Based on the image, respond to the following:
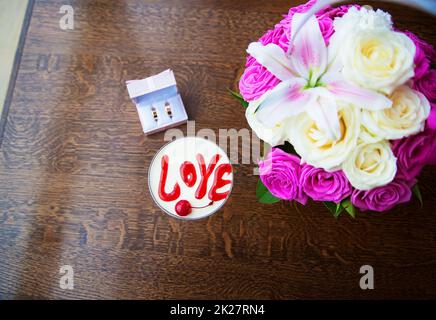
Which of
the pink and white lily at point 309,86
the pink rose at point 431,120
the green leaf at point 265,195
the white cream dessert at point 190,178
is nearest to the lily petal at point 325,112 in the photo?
the pink and white lily at point 309,86

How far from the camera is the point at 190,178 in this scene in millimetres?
681

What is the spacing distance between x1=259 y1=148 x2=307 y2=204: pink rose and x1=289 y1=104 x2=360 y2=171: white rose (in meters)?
0.05

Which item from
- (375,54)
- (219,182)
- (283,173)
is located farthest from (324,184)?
(219,182)

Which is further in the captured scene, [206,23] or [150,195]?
[206,23]

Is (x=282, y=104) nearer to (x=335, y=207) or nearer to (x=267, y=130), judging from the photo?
(x=267, y=130)

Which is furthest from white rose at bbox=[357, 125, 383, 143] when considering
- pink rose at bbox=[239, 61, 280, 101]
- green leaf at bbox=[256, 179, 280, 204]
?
green leaf at bbox=[256, 179, 280, 204]

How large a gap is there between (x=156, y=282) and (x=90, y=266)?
0.12 meters

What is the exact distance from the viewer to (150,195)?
68 cm

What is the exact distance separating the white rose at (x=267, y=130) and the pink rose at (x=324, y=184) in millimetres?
51

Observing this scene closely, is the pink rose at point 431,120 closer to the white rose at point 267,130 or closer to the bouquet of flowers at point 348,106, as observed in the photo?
the bouquet of flowers at point 348,106

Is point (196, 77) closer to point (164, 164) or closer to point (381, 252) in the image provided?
point (164, 164)

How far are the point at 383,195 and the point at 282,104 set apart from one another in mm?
167
